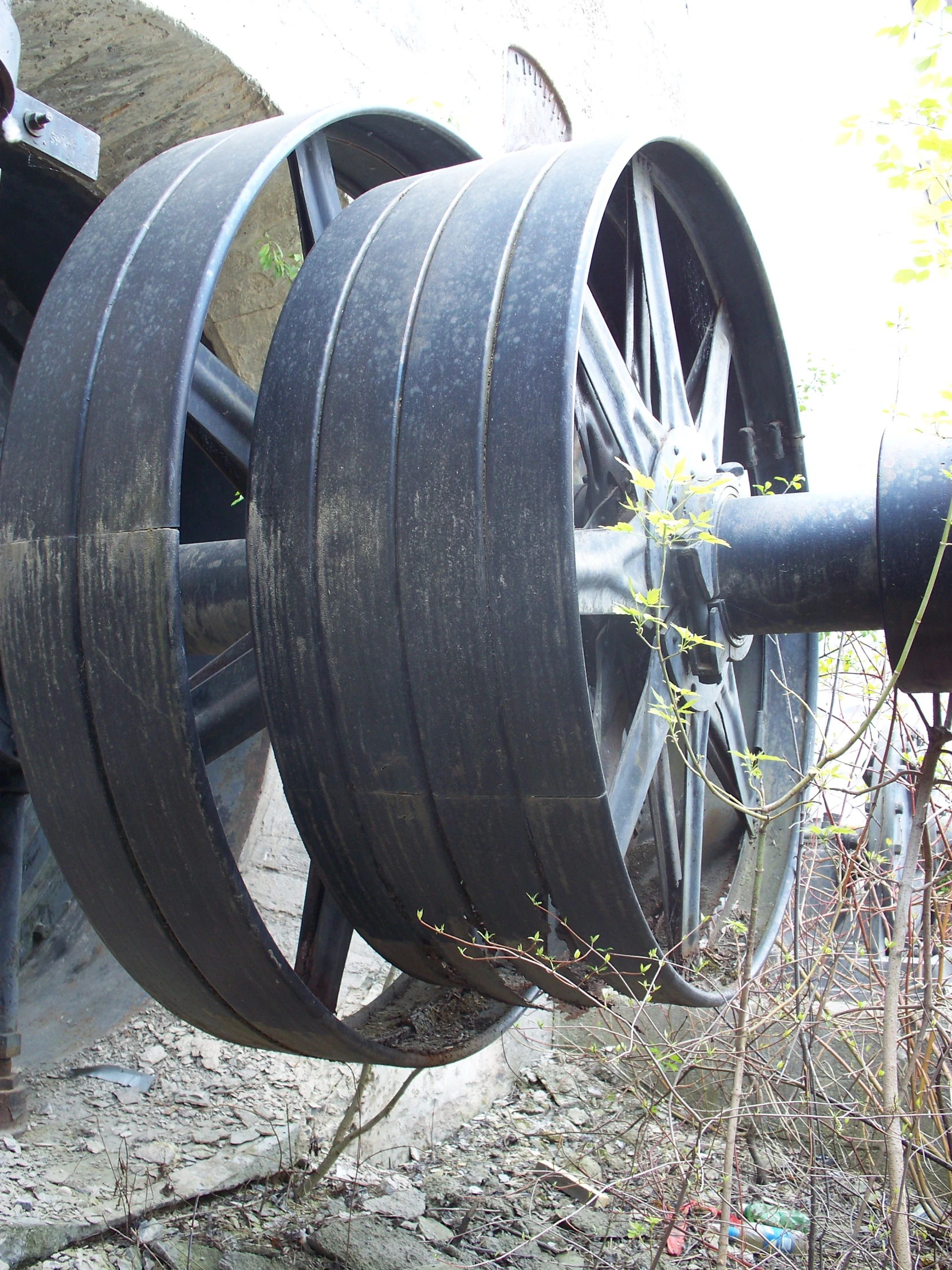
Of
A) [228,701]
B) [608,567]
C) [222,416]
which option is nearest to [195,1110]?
[228,701]

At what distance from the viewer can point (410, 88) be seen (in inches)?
160

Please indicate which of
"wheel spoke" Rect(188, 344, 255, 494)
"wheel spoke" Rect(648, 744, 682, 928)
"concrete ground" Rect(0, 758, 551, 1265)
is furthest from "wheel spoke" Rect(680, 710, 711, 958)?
"wheel spoke" Rect(188, 344, 255, 494)

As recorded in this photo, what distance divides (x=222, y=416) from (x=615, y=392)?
2.72 feet

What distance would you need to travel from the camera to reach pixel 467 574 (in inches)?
69.9

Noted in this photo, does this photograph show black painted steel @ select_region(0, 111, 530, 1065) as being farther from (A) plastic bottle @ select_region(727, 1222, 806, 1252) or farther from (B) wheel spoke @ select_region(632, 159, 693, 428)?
(A) plastic bottle @ select_region(727, 1222, 806, 1252)

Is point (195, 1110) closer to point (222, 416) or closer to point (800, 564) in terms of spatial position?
point (222, 416)

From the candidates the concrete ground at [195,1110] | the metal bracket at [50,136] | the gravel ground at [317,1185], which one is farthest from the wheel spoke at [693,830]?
the metal bracket at [50,136]

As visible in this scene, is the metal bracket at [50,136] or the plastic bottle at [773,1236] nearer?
the metal bracket at [50,136]

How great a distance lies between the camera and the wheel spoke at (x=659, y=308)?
8.70 ft

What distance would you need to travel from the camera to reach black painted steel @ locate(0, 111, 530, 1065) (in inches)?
71.4

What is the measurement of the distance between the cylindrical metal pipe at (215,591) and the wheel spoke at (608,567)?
684 millimetres

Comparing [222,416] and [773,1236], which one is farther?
[773,1236]

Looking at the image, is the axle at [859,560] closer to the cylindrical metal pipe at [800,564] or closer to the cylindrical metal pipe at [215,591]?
the cylindrical metal pipe at [800,564]

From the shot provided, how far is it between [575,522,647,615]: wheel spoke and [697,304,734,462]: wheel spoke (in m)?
0.77
